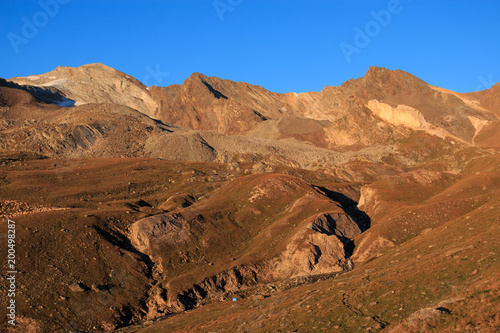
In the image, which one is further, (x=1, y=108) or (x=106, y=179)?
(x=1, y=108)

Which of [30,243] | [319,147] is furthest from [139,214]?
[319,147]

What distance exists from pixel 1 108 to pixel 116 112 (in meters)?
32.9

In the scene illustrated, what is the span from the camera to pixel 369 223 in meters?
67.4

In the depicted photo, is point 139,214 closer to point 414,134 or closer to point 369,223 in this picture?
point 369,223
